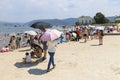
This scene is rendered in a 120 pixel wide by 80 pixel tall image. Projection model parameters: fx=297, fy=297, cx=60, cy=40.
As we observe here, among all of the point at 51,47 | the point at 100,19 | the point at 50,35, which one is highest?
the point at 50,35

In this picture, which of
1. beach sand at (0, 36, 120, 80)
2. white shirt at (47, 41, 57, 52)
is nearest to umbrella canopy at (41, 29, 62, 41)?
white shirt at (47, 41, 57, 52)

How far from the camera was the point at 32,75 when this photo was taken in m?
11.6

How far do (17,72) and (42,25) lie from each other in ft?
9.76

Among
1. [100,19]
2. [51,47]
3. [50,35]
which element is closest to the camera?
[51,47]

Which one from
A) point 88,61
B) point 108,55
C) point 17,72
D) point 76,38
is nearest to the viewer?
point 17,72

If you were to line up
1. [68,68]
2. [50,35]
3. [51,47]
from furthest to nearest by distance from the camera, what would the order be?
[68,68], [50,35], [51,47]

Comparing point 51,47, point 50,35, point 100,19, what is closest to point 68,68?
point 51,47

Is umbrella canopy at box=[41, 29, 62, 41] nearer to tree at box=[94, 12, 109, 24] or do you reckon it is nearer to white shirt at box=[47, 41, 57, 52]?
white shirt at box=[47, 41, 57, 52]

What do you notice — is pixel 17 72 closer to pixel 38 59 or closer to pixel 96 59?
pixel 38 59

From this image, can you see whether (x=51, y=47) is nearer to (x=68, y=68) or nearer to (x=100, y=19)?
(x=68, y=68)

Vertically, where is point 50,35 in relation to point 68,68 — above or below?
above

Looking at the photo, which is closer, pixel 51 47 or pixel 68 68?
pixel 51 47

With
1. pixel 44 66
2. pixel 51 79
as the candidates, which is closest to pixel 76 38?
pixel 44 66

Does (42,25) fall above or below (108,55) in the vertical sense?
above
